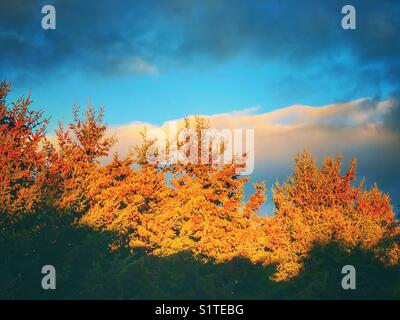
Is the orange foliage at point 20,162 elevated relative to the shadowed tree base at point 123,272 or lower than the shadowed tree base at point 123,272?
elevated

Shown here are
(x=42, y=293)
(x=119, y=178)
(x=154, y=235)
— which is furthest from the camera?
(x=119, y=178)

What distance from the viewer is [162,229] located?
38.8 meters

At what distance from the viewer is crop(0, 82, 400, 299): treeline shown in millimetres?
30047

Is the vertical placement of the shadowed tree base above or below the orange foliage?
below

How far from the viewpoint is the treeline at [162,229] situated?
30.0m

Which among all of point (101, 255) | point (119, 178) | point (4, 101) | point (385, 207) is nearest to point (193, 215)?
point (119, 178)

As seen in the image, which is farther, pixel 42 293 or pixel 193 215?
pixel 193 215

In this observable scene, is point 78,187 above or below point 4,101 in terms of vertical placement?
below

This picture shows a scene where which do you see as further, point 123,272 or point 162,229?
point 162,229

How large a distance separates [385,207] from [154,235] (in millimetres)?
33682

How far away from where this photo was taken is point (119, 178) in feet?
137

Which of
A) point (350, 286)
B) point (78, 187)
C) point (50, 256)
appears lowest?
point (350, 286)
